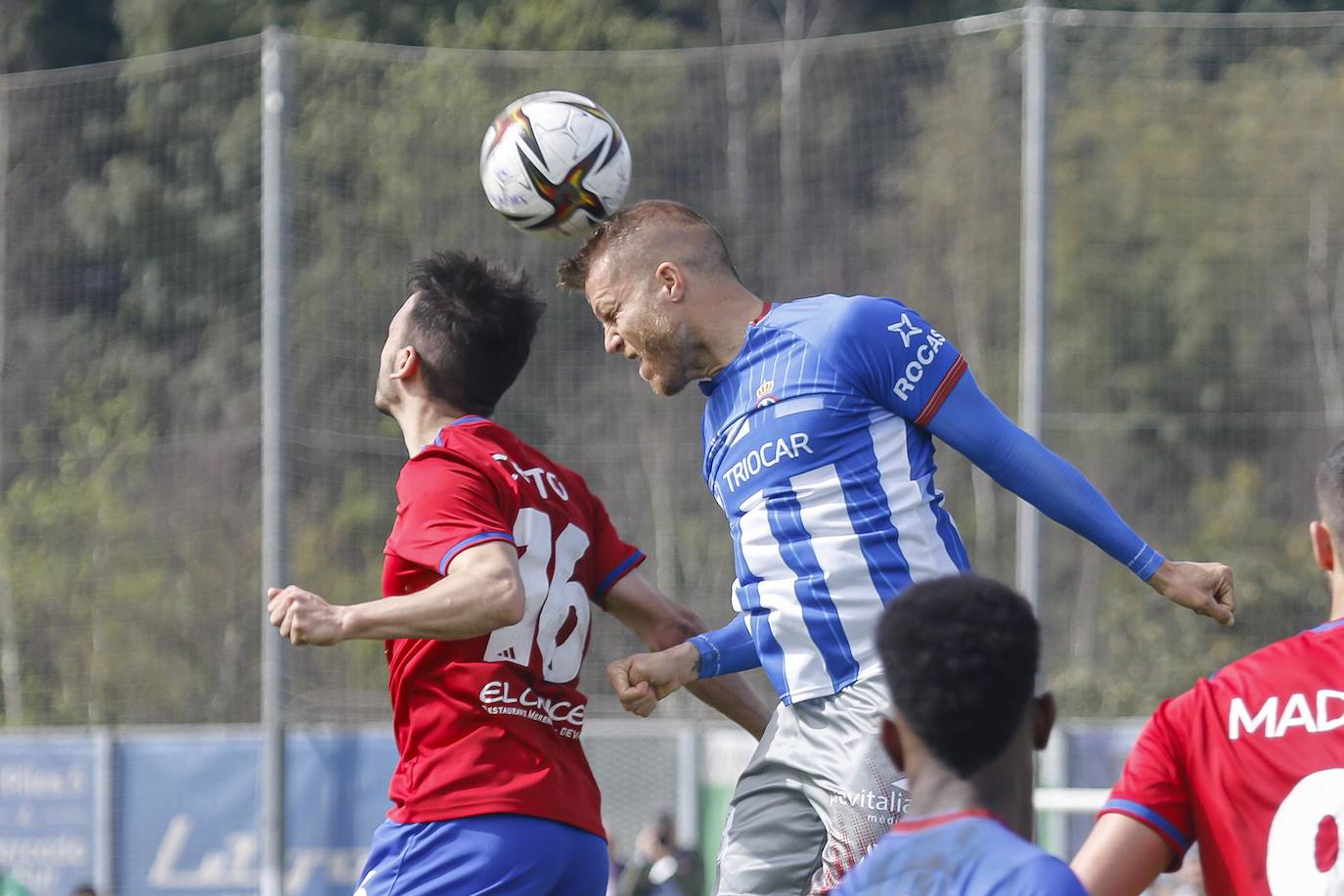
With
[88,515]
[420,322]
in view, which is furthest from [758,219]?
[420,322]

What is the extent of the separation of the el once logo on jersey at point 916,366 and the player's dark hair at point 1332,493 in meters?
1.12

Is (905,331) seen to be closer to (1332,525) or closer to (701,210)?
(1332,525)

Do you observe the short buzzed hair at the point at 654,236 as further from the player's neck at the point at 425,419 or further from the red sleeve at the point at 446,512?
the red sleeve at the point at 446,512

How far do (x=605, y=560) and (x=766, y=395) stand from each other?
0.65 meters

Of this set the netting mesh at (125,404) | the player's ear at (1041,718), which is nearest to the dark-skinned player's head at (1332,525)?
the player's ear at (1041,718)

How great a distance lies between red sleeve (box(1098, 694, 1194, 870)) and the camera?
8.83ft

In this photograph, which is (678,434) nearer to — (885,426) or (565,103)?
(565,103)

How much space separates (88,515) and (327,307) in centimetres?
543

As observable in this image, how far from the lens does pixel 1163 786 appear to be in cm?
269

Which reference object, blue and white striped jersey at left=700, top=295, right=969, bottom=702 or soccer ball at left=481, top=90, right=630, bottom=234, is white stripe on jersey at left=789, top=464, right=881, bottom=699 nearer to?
blue and white striped jersey at left=700, top=295, right=969, bottom=702

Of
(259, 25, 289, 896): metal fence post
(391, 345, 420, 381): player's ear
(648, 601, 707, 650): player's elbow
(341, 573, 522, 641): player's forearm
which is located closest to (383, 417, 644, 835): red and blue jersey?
(341, 573, 522, 641): player's forearm

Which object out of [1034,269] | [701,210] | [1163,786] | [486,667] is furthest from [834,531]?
[701,210]

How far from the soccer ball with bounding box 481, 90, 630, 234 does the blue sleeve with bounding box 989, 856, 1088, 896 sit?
3153mm

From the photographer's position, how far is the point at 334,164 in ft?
44.0
